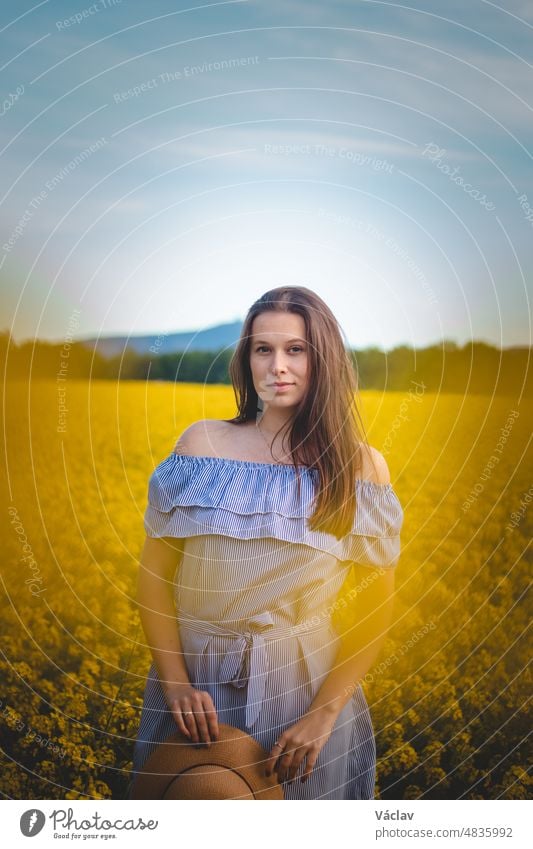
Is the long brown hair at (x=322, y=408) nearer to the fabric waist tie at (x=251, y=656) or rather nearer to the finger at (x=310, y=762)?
the fabric waist tie at (x=251, y=656)

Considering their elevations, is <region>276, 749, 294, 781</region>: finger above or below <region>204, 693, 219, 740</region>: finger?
below

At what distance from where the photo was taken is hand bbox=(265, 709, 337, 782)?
2588mm

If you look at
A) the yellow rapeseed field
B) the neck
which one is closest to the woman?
the neck

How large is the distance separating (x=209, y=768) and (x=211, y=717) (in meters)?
0.16

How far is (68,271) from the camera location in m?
3.31

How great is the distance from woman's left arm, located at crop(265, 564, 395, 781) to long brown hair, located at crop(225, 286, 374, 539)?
0.23 m

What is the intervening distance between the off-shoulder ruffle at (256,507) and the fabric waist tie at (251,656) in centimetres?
26

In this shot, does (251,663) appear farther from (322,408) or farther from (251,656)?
(322,408)

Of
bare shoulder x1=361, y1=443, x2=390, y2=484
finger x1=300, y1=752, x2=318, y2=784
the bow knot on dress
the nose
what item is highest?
the nose

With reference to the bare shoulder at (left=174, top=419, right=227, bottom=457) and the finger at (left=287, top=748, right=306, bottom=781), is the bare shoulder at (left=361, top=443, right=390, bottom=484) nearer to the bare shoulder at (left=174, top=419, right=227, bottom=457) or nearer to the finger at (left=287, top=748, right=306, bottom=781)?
the bare shoulder at (left=174, top=419, right=227, bottom=457)

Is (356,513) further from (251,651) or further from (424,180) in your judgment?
(424,180)

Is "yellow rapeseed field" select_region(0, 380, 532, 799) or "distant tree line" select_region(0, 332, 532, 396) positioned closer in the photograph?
"distant tree line" select_region(0, 332, 532, 396)

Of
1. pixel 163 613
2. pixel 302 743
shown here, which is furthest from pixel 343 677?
pixel 163 613

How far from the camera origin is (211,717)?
251 cm
